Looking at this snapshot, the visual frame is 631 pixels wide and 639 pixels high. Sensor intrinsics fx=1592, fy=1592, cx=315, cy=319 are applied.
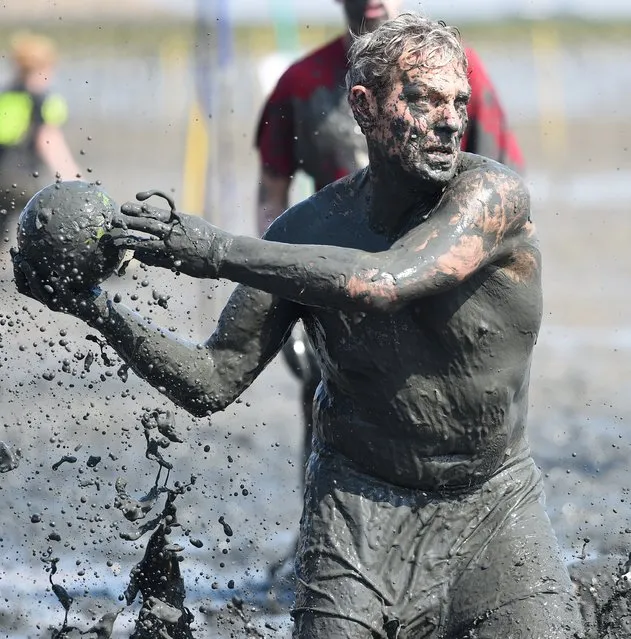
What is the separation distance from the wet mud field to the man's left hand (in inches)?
22.3

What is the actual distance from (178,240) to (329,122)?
3.16 metres

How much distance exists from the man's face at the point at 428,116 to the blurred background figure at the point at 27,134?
533 cm

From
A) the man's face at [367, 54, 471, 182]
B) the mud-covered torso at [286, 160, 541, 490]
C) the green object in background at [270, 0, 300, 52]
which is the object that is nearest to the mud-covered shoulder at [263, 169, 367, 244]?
the mud-covered torso at [286, 160, 541, 490]

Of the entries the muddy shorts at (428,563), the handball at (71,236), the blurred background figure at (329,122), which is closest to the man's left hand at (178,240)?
the handball at (71,236)

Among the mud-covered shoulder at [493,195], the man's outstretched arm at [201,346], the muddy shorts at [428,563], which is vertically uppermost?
the mud-covered shoulder at [493,195]

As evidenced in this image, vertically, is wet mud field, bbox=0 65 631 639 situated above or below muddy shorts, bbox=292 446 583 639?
below

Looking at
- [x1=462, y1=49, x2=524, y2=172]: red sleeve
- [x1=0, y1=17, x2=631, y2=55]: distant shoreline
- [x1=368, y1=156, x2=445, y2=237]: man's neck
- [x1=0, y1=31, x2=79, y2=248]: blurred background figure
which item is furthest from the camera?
[x1=0, y1=17, x2=631, y2=55]: distant shoreline

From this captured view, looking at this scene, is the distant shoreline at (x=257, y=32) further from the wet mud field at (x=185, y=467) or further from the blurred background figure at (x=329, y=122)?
the blurred background figure at (x=329, y=122)

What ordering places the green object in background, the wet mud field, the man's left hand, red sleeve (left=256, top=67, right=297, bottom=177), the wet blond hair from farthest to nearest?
the green object in background < the wet blond hair < red sleeve (left=256, top=67, right=297, bottom=177) < the wet mud field < the man's left hand

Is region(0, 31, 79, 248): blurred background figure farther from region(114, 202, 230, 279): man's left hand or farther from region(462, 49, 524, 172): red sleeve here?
region(114, 202, 230, 279): man's left hand

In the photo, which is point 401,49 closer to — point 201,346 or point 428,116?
point 428,116

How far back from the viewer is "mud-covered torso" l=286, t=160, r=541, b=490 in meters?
3.76

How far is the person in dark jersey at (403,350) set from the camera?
351cm

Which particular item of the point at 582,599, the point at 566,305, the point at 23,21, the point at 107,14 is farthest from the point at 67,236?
the point at 107,14
